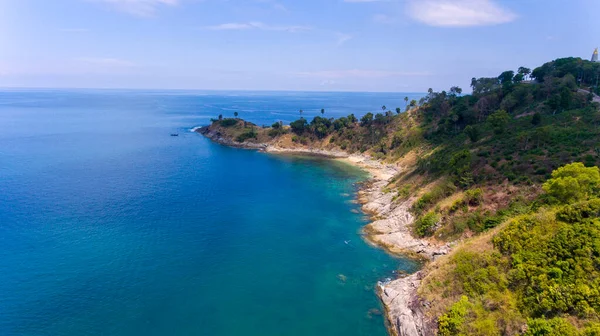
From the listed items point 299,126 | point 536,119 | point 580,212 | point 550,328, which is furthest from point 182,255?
point 299,126

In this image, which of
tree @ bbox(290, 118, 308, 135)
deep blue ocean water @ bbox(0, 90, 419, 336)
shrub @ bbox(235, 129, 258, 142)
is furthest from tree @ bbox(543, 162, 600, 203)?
shrub @ bbox(235, 129, 258, 142)

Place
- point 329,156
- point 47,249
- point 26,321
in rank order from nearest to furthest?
point 26,321 < point 47,249 < point 329,156

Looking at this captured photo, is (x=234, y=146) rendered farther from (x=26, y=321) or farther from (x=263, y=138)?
(x=26, y=321)

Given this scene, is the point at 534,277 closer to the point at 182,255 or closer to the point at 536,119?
the point at 182,255

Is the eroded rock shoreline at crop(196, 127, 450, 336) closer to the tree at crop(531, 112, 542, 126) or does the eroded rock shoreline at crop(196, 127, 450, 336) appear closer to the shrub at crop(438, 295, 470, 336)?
the shrub at crop(438, 295, 470, 336)

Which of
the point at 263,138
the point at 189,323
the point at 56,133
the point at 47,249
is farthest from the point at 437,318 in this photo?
the point at 56,133

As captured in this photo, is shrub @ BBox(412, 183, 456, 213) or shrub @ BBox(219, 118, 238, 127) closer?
shrub @ BBox(412, 183, 456, 213)
